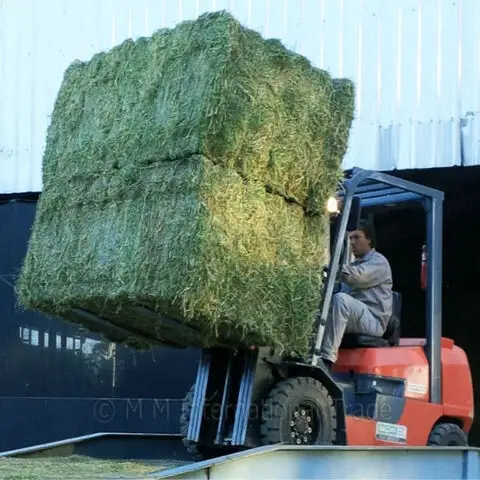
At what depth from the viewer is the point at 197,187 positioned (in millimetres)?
5660

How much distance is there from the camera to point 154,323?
20.3 feet

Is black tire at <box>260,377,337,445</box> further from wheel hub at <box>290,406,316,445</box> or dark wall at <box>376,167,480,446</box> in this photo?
dark wall at <box>376,167,480,446</box>

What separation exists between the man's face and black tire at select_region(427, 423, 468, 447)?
134 cm

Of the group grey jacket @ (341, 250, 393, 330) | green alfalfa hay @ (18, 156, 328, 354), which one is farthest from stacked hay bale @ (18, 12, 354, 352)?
grey jacket @ (341, 250, 393, 330)

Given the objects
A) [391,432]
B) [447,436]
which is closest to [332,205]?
[391,432]

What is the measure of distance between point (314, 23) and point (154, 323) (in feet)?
15.9

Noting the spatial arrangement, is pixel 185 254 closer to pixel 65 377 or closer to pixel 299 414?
pixel 299 414

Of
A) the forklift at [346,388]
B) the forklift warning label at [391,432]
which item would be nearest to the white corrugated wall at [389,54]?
the forklift at [346,388]

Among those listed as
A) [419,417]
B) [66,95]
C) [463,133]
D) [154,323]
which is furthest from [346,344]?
[463,133]

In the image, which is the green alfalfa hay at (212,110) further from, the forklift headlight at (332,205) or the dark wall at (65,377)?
the dark wall at (65,377)

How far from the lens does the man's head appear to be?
23.9 ft

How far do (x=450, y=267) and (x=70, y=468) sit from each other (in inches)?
379

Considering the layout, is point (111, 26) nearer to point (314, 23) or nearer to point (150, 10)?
point (150, 10)

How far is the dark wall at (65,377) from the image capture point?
10.8 meters
